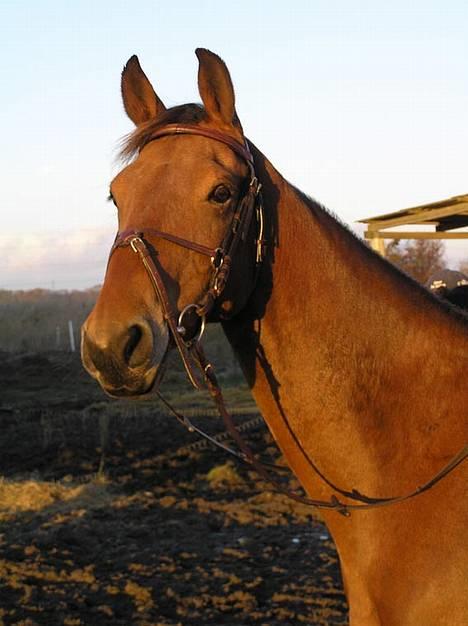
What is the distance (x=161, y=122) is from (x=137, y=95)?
326 millimetres

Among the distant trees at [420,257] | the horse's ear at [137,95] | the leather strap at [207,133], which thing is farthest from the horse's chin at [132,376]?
the distant trees at [420,257]

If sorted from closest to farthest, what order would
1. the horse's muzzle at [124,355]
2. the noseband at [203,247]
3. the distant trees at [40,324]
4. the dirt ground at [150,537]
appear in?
the horse's muzzle at [124,355] → the noseband at [203,247] → the dirt ground at [150,537] → the distant trees at [40,324]

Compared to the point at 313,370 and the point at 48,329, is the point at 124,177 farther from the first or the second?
the point at 48,329

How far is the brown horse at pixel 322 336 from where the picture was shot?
89.2 inches

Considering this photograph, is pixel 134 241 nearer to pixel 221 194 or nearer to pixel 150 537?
pixel 221 194

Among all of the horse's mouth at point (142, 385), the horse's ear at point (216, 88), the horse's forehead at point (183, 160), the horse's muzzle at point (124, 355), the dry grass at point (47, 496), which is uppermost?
the horse's ear at point (216, 88)

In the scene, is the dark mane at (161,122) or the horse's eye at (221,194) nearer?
the horse's eye at (221,194)

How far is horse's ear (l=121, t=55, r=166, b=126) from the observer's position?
2760 mm

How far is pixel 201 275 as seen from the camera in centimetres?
235

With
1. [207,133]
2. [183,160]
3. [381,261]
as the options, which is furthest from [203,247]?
[381,261]

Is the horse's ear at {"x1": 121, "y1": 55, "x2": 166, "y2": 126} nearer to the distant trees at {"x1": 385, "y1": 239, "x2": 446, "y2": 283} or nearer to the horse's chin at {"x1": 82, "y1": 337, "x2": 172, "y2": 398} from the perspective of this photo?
the horse's chin at {"x1": 82, "y1": 337, "x2": 172, "y2": 398}

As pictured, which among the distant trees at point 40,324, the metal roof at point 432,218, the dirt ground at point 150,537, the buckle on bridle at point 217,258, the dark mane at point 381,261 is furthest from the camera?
the distant trees at point 40,324

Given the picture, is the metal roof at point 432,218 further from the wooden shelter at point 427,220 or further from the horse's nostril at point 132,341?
the horse's nostril at point 132,341

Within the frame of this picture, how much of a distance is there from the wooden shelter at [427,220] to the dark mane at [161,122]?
558 cm
